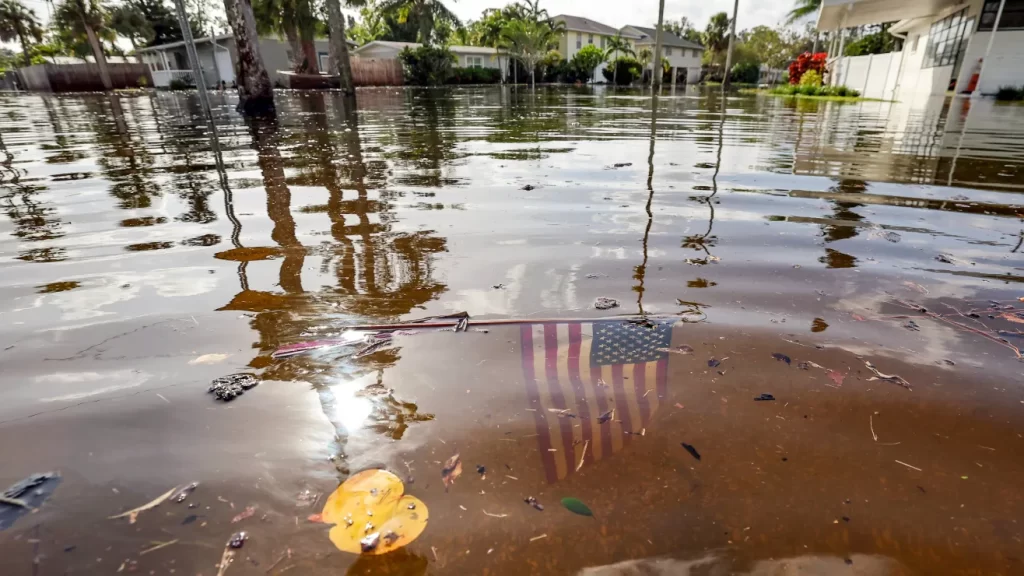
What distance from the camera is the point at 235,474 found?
1485 mm

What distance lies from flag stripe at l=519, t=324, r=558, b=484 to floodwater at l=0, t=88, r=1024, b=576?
13 millimetres

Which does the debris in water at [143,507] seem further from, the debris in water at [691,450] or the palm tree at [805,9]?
the palm tree at [805,9]

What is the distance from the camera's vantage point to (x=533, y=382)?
6.25 ft

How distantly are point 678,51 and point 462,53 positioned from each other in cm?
2866

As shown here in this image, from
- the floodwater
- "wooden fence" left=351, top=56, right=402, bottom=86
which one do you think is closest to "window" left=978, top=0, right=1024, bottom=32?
the floodwater

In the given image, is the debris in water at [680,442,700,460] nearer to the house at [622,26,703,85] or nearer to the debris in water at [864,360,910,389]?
the debris in water at [864,360,910,389]

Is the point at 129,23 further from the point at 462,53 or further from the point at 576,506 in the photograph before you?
the point at 576,506

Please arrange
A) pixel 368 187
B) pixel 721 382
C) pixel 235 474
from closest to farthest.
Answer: pixel 235 474 → pixel 721 382 → pixel 368 187

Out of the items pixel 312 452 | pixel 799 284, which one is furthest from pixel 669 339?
pixel 312 452

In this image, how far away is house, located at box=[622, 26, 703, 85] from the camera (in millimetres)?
58656

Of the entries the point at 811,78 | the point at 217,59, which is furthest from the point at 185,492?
the point at 217,59

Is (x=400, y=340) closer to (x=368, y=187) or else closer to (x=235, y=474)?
(x=235, y=474)

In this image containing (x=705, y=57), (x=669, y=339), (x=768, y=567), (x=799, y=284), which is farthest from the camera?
(x=705, y=57)

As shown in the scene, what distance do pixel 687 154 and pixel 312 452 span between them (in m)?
6.51
